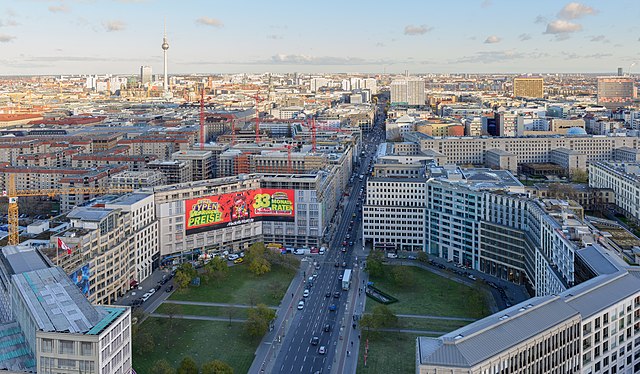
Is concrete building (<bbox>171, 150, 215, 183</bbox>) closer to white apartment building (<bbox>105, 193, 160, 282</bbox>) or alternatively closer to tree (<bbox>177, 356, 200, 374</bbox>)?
white apartment building (<bbox>105, 193, 160, 282</bbox>)

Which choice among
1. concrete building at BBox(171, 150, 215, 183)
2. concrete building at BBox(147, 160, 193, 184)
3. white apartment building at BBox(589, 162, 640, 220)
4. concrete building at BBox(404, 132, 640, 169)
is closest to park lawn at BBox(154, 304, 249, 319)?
concrete building at BBox(147, 160, 193, 184)

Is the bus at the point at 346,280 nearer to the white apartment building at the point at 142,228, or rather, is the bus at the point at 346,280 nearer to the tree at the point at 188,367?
the white apartment building at the point at 142,228

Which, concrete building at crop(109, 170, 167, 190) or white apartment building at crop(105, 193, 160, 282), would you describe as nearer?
white apartment building at crop(105, 193, 160, 282)

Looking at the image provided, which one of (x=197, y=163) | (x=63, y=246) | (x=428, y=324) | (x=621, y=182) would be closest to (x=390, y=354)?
(x=428, y=324)

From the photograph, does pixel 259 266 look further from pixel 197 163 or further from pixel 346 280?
pixel 197 163

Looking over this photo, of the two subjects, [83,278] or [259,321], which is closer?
[259,321]

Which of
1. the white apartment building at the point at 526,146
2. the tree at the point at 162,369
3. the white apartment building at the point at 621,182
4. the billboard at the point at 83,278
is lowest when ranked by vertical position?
the tree at the point at 162,369

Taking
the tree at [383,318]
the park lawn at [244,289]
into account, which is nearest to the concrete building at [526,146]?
the park lawn at [244,289]
